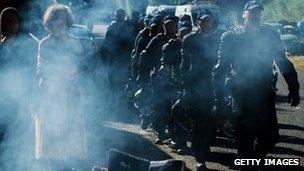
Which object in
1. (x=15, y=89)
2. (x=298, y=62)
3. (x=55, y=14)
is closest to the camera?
(x=55, y=14)

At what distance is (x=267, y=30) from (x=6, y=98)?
3.15 meters

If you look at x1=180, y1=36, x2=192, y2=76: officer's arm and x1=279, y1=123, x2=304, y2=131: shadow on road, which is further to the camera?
x1=279, y1=123, x2=304, y2=131: shadow on road

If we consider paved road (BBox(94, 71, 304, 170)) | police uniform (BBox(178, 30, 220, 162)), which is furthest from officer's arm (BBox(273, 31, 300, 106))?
paved road (BBox(94, 71, 304, 170))

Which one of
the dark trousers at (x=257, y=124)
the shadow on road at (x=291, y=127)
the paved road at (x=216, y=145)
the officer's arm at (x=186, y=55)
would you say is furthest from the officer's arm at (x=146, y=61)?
the dark trousers at (x=257, y=124)

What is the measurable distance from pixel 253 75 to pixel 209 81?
51.8 inches

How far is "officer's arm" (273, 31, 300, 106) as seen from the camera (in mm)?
5297

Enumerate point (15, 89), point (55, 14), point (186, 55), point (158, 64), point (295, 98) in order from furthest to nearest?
1. point (158, 64)
2. point (186, 55)
3. point (15, 89)
4. point (295, 98)
5. point (55, 14)

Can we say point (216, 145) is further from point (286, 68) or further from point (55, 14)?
point (55, 14)

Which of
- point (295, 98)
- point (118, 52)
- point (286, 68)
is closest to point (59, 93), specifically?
point (286, 68)

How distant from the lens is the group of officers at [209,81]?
17.2ft

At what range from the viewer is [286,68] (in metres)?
5.40

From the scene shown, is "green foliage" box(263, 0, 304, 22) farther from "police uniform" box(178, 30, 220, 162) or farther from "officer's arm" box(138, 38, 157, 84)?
"police uniform" box(178, 30, 220, 162)

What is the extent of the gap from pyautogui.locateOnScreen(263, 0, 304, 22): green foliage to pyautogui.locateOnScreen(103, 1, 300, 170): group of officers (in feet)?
123

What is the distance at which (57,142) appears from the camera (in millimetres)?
5109
